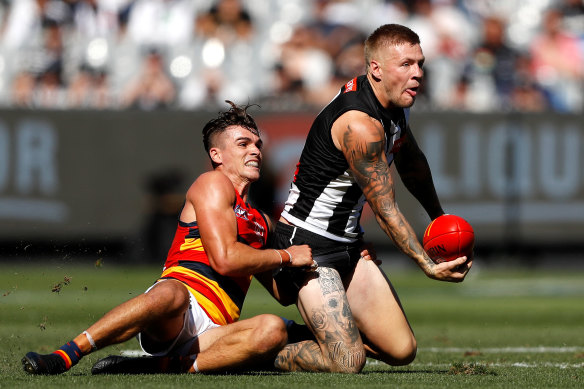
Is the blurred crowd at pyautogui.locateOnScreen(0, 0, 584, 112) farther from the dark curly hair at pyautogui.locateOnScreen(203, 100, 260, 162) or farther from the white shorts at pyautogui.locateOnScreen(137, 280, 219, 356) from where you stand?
the white shorts at pyautogui.locateOnScreen(137, 280, 219, 356)

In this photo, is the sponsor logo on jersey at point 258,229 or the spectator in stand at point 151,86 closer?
the sponsor logo on jersey at point 258,229

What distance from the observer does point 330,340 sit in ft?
19.7

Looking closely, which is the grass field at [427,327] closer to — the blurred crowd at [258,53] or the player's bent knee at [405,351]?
the player's bent knee at [405,351]

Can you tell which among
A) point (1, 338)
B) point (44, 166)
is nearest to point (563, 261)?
point (44, 166)

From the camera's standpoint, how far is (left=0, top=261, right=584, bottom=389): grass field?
5.40 m

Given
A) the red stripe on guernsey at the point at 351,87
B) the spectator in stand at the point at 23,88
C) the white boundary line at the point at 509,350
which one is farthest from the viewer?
the spectator in stand at the point at 23,88

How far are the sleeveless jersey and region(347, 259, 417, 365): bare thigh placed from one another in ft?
1.00

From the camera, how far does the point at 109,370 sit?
5.68 metres

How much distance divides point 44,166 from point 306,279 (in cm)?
1063

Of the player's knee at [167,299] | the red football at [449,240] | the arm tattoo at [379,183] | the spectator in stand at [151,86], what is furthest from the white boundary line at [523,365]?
the spectator in stand at [151,86]

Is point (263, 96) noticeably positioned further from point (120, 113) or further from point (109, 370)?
point (109, 370)

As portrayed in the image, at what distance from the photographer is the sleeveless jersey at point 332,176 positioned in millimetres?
6129

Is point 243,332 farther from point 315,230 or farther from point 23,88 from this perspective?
point 23,88

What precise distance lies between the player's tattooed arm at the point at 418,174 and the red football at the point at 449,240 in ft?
3.30
